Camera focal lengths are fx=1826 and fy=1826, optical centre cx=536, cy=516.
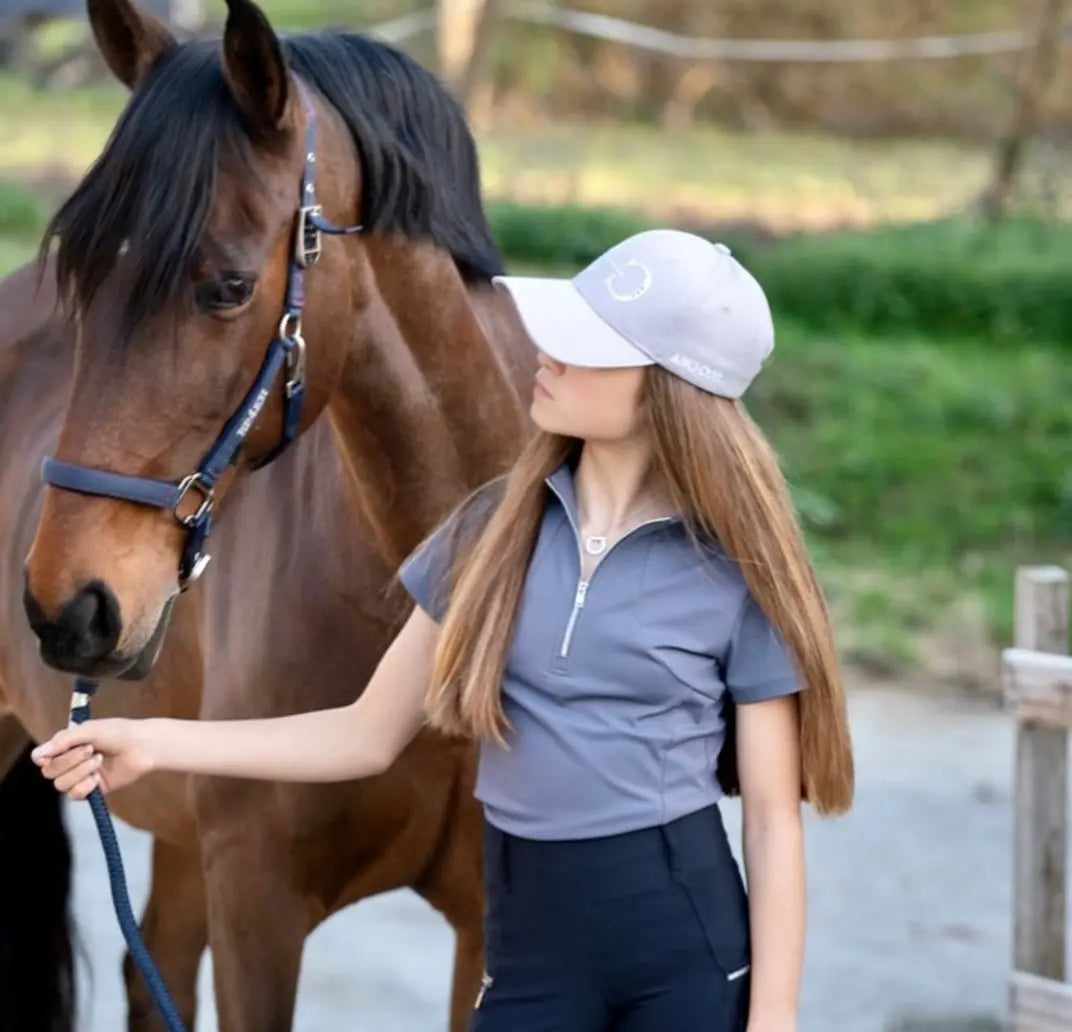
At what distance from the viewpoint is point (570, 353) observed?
6.04 ft

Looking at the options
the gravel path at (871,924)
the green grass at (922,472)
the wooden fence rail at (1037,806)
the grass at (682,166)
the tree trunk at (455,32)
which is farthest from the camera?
the grass at (682,166)

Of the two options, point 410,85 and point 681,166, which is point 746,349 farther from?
point 681,166

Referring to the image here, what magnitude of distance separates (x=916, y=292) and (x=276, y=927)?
7547 millimetres

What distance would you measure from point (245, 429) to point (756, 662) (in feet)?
2.00

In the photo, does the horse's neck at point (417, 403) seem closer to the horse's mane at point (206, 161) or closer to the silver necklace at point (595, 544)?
the horse's mane at point (206, 161)

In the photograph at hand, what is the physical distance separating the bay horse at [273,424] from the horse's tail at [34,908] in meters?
0.67

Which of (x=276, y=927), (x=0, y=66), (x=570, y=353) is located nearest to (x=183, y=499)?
(x=570, y=353)

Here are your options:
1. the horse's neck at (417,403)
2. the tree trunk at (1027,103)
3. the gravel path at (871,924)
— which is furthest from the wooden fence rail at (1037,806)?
the tree trunk at (1027,103)

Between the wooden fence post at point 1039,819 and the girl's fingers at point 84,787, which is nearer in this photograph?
the girl's fingers at point 84,787

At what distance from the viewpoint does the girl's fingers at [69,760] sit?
6.17 ft

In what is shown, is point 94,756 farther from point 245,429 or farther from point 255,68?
point 255,68

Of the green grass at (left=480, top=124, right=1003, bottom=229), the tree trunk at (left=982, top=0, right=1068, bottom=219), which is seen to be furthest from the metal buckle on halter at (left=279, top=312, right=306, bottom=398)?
the tree trunk at (left=982, top=0, right=1068, bottom=219)

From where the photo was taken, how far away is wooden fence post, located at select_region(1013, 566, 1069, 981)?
338 cm

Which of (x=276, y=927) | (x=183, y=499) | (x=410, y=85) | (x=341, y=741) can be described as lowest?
(x=276, y=927)
